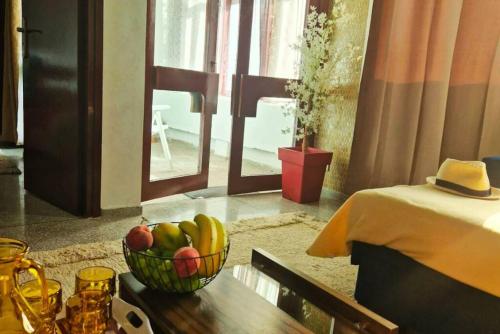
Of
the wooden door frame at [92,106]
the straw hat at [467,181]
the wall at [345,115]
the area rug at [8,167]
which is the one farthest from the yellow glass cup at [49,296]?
the area rug at [8,167]

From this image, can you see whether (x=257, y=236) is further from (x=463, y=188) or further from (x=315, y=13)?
(x=315, y=13)

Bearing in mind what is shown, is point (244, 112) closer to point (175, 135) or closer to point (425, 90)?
point (175, 135)

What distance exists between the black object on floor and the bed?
1590mm

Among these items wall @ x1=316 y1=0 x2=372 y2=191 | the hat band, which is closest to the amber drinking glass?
the hat band

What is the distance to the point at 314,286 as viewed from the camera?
1.06 m

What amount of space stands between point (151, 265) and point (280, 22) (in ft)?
9.16

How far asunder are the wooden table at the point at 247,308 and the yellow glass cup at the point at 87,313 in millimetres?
119

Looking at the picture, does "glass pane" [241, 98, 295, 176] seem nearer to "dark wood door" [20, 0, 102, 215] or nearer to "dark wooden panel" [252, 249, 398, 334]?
"dark wood door" [20, 0, 102, 215]

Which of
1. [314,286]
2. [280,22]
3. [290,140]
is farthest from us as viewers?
[290,140]

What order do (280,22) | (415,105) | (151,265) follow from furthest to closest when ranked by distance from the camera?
(280,22) < (415,105) < (151,265)


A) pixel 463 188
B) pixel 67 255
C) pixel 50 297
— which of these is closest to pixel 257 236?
pixel 67 255

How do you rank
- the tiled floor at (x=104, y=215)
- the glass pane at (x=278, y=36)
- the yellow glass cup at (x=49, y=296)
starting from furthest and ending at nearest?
the glass pane at (x=278, y=36)
the tiled floor at (x=104, y=215)
the yellow glass cup at (x=49, y=296)

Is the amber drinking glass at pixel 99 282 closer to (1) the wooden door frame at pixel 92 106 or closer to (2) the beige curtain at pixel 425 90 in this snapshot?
(1) the wooden door frame at pixel 92 106

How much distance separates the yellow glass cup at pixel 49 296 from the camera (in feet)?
2.22
